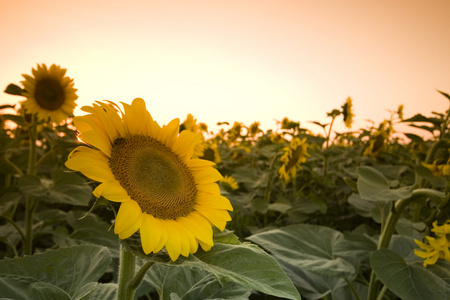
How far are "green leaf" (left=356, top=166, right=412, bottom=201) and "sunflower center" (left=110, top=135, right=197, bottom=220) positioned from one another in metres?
0.76

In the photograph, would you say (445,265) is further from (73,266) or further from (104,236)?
(104,236)

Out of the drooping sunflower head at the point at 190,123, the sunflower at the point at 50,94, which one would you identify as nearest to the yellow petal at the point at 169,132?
the sunflower at the point at 50,94

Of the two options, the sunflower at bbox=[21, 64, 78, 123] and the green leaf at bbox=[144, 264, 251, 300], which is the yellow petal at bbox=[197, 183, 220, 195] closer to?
the green leaf at bbox=[144, 264, 251, 300]

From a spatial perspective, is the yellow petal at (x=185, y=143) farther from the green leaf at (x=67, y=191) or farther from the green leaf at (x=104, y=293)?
the green leaf at (x=67, y=191)

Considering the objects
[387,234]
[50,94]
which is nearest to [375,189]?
[387,234]

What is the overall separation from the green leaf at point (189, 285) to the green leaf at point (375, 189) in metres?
0.66

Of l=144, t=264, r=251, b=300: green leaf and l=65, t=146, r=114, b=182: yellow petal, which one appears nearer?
l=65, t=146, r=114, b=182: yellow petal

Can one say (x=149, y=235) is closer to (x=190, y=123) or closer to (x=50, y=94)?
(x=50, y=94)

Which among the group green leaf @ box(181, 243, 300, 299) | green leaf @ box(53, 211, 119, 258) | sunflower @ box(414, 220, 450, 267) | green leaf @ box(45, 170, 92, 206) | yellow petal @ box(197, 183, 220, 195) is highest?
yellow petal @ box(197, 183, 220, 195)

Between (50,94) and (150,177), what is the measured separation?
6.65 ft

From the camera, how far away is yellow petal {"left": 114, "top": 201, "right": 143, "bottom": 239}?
64cm

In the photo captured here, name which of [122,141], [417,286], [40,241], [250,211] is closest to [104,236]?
[40,241]

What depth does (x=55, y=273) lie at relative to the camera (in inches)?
35.1

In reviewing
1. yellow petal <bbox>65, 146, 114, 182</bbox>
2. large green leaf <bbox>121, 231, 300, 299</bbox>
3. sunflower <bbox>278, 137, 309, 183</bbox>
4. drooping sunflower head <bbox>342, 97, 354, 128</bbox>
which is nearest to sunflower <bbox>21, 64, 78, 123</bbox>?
sunflower <bbox>278, 137, 309, 183</bbox>
